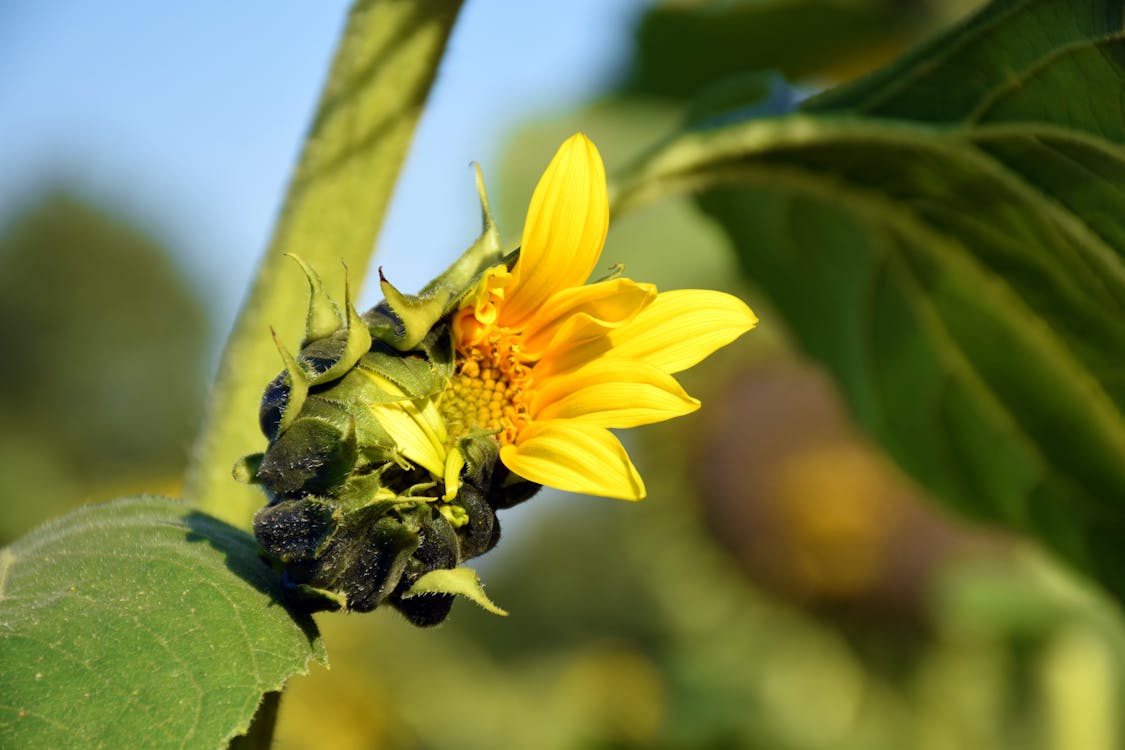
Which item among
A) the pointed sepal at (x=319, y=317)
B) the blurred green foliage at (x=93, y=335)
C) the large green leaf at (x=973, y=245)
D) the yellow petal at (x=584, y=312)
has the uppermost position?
the pointed sepal at (x=319, y=317)

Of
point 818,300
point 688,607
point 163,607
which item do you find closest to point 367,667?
point 688,607

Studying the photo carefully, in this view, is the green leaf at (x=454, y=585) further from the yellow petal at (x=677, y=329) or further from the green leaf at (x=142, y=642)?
the yellow petal at (x=677, y=329)

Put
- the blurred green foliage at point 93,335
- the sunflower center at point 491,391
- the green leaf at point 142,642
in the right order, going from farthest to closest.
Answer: the blurred green foliage at point 93,335, the sunflower center at point 491,391, the green leaf at point 142,642

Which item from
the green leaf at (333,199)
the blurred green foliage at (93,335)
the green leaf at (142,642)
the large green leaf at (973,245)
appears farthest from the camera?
the blurred green foliage at (93,335)

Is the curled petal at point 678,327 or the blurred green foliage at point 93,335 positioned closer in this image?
the curled petal at point 678,327

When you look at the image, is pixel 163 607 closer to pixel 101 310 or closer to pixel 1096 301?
pixel 1096 301

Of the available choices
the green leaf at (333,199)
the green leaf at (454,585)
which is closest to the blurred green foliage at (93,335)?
the green leaf at (333,199)

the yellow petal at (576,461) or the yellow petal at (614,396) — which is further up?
the yellow petal at (614,396)
